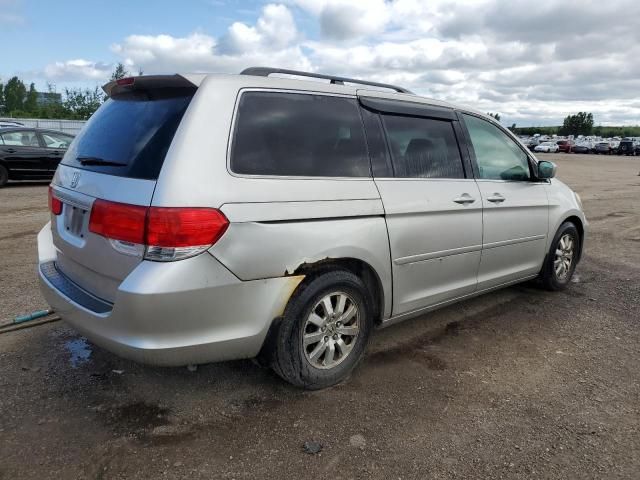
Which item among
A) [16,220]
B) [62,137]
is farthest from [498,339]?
[62,137]

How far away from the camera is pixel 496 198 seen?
14.1 feet

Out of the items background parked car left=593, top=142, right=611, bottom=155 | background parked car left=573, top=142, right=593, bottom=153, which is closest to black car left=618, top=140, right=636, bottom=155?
background parked car left=593, top=142, right=611, bottom=155

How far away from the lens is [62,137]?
44.0 ft

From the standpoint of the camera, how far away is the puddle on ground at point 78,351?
11.8 feet

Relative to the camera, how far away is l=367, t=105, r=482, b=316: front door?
349 centimetres

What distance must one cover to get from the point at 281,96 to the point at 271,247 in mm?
944

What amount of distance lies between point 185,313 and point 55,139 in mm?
12534

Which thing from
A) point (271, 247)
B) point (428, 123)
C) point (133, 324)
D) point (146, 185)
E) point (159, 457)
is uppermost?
point (428, 123)

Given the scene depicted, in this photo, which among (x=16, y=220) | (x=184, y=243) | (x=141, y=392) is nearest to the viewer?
(x=184, y=243)

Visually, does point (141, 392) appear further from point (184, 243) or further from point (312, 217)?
point (312, 217)

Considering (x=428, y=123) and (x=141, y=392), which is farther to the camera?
(x=428, y=123)

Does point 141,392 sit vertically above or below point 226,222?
below

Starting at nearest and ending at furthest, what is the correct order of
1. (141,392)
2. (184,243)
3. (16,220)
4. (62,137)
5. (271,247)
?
(184,243) → (271,247) → (141,392) → (16,220) → (62,137)

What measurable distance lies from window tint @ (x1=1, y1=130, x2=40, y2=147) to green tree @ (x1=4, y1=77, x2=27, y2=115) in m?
73.5
